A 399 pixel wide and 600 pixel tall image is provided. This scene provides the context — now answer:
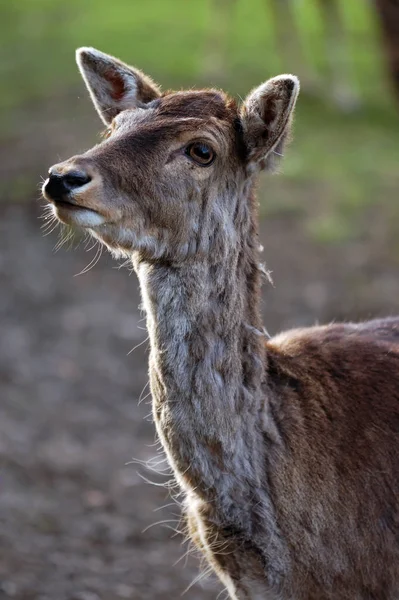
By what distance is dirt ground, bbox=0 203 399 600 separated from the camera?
6531mm

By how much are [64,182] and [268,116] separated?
3.16 ft

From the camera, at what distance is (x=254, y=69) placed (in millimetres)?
16609

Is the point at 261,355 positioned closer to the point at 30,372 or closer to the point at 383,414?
the point at 383,414

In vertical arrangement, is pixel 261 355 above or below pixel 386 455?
above

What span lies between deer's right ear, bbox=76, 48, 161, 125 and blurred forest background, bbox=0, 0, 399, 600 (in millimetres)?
2780

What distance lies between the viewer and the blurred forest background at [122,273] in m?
6.96

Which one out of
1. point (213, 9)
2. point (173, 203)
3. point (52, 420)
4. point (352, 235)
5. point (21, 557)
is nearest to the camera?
point (173, 203)

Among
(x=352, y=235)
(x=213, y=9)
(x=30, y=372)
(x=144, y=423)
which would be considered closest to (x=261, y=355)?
(x=144, y=423)

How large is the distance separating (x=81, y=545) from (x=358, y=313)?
164 inches

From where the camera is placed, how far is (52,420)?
8797mm

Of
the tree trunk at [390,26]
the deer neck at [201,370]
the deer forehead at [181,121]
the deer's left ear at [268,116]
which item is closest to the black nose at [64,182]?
the deer forehead at [181,121]

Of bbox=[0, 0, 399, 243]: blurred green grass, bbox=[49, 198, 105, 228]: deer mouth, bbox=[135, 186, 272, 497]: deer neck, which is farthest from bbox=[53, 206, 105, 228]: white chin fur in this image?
bbox=[0, 0, 399, 243]: blurred green grass

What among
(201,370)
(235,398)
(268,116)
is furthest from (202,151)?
(235,398)

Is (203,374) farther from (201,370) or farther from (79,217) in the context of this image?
(79,217)
